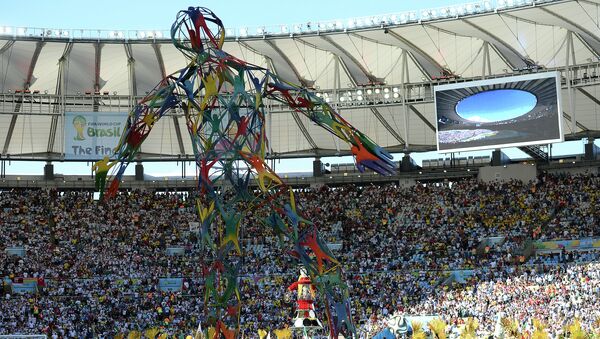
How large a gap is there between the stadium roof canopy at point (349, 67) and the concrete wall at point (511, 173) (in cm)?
386

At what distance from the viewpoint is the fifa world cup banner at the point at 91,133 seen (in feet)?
190

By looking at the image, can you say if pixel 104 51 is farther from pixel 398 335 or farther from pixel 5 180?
pixel 398 335

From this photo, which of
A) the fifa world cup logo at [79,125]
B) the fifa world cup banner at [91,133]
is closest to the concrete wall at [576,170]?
the fifa world cup banner at [91,133]

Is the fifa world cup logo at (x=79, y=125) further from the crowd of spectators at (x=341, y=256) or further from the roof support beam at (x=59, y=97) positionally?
the crowd of spectators at (x=341, y=256)

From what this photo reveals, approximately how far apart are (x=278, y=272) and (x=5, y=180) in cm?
2352

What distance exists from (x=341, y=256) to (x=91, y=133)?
17151 mm

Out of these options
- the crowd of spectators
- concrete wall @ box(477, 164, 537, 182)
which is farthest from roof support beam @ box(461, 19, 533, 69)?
the crowd of spectators

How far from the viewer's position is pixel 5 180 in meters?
67.4

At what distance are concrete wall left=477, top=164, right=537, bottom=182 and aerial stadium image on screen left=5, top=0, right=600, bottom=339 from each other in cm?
15

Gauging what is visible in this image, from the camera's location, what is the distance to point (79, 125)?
58062mm

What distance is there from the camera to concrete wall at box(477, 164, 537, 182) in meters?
64.6

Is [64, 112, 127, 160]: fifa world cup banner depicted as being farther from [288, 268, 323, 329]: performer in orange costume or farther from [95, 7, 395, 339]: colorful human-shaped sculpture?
[95, 7, 395, 339]: colorful human-shaped sculpture

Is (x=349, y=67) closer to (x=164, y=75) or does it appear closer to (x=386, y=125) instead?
(x=386, y=125)

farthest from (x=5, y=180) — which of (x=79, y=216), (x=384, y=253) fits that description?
(x=384, y=253)
